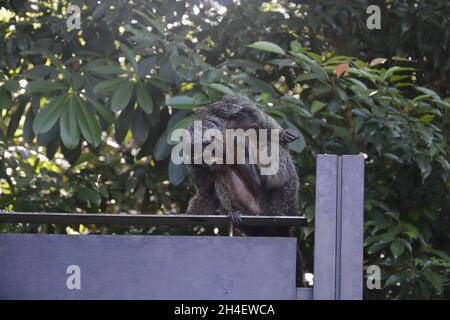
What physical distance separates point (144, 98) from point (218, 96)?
550mm

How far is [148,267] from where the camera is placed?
303cm

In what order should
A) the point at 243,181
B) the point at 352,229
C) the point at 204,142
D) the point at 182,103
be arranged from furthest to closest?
the point at 182,103 < the point at 243,181 < the point at 204,142 < the point at 352,229

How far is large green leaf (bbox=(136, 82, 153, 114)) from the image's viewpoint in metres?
5.08

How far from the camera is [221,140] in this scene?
4.02 meters

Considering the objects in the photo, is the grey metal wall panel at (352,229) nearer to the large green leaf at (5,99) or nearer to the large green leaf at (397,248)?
the large green leaf at (397,248)

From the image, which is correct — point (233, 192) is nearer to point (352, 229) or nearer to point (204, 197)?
point (204, 197)

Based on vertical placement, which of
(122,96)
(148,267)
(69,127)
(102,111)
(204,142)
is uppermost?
(122,96)

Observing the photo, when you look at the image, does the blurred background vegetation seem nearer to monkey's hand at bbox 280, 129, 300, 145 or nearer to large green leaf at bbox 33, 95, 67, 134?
large green leaf at bbox 33, 95, 67, 134

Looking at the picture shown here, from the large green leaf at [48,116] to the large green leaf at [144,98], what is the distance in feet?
1.71

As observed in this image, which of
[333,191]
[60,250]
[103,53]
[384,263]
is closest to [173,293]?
[60,250]

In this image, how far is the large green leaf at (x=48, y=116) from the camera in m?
4.95

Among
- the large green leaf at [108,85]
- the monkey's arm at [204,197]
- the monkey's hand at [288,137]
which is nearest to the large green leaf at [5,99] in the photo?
the large green leaf at [108,85]

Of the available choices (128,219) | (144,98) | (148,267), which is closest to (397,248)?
(144,98)

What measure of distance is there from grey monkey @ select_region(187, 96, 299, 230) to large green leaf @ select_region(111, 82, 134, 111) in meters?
0.90
